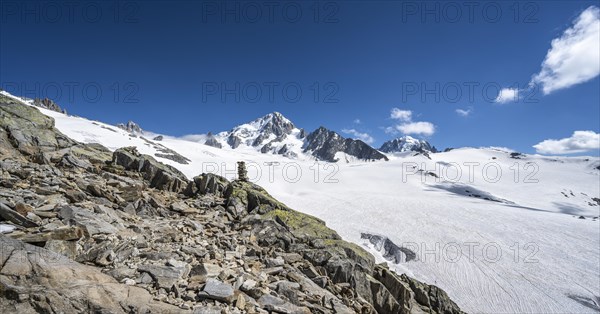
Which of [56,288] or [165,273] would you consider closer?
[56,288]

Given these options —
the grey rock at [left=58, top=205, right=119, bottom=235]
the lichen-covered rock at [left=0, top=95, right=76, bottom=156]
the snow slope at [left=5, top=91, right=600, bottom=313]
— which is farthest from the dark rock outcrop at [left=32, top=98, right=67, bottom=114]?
the grey rock at [left=58, top=205, right=119, bottom=235]

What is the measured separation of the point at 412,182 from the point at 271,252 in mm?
85729

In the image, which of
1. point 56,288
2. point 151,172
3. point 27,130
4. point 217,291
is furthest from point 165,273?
point 27,130

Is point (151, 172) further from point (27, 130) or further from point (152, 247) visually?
point (152, 247)

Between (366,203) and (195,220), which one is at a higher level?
(195,220)

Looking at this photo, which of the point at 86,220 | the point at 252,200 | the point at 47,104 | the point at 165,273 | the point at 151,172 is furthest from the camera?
the point at 47,104

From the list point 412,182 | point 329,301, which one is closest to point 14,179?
point 329,301

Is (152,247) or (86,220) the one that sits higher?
(86,220)

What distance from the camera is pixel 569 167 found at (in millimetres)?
137875

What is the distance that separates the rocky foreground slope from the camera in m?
6.32

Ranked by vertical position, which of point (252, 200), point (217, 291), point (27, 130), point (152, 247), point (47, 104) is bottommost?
point (217, 291)

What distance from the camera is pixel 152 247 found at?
9.02 metres

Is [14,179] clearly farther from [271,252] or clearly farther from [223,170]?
[223,170]

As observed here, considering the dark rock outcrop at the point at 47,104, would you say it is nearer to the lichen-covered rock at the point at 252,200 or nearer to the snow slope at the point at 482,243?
the snow slope at the point at 482,243
